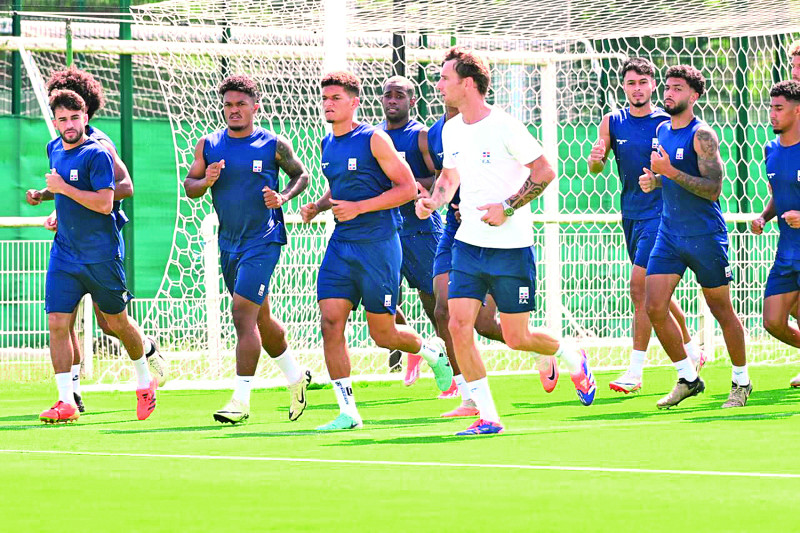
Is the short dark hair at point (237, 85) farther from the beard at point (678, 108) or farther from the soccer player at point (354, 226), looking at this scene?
the beard at point (678, 108)

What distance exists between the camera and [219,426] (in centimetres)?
1081

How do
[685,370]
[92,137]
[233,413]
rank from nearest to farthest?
1. [233,413]
2. [92,137]
3. [685,370]

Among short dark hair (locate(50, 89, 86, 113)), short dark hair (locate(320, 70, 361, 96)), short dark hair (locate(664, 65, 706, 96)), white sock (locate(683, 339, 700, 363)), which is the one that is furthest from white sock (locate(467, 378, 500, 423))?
white sock (locate(683, 339, 700, 363))

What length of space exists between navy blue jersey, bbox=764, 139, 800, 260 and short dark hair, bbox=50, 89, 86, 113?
513 centimetres

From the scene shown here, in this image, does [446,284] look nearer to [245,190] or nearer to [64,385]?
[245,190]

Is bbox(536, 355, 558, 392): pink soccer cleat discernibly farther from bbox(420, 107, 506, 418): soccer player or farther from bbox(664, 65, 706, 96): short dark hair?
bbox(664, 65, 706, 96): short dark hair

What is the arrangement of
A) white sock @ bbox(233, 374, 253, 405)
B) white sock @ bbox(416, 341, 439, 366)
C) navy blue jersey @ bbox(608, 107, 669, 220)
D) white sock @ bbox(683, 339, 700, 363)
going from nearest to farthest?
white sock @ bbox(233, 374, 253, 405) < white sock @ bbox(416, 341, 439, 366) < navy blue jersey @ bbox(608, 107, 669, 220) < white sock @ bbox(683, 339, 700, 363)

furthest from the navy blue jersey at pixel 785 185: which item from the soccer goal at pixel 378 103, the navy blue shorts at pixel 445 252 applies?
the soccer goal at pixel 378 103

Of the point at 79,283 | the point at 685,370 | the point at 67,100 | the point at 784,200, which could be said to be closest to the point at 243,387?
the point at 79,283

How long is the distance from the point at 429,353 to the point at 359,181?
2.30 m

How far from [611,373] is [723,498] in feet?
33.7

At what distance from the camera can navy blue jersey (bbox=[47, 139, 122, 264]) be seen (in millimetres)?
11359

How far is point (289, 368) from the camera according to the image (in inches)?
450

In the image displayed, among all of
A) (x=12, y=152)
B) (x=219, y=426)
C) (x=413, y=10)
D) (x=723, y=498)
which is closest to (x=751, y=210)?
(x=413, y=10)
